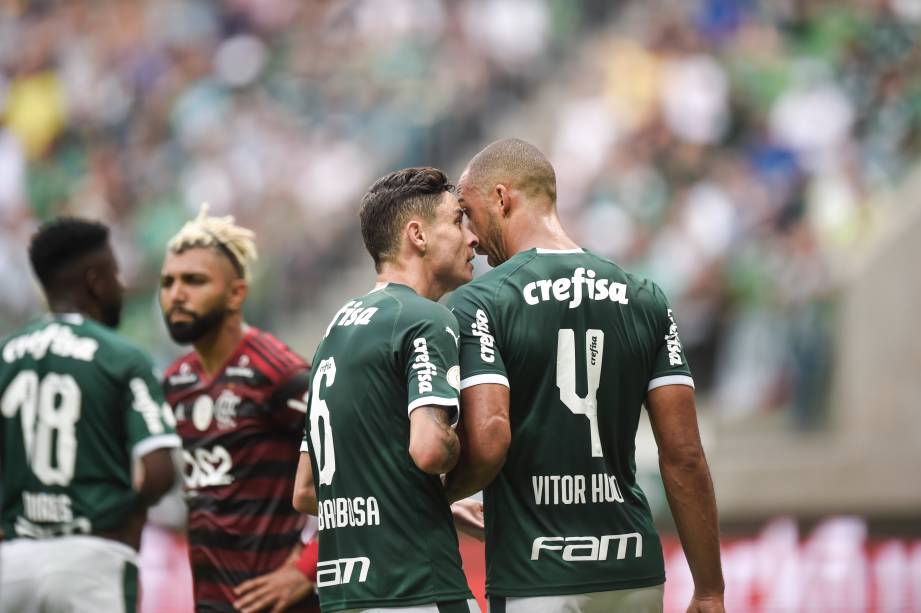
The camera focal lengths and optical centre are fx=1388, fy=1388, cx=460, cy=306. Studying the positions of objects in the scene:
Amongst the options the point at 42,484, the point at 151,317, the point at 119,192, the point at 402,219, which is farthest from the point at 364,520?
the point at 119,192

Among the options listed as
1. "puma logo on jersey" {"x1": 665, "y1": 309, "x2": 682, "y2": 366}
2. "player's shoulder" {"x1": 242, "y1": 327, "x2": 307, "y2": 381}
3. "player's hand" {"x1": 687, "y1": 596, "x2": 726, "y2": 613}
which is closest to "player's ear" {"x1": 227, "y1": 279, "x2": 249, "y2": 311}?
"player's shoulder" {"x1": 242, "y1": 327, "x2": 307, "y2": 381}

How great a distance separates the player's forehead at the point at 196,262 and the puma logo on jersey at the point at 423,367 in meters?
2.02

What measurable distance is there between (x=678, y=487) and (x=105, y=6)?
15577mm

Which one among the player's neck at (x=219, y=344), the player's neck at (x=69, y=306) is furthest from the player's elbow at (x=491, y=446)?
the player's neck at (x=69, y=306)

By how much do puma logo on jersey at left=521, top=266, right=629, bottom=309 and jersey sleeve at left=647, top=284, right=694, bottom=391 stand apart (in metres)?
0.16

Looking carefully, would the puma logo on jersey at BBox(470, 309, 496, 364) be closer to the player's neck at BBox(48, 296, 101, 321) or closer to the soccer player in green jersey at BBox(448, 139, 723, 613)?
the soccer player in green jersey at BBox(448, 139, 723, 613)

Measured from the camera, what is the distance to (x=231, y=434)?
5660 millimetres

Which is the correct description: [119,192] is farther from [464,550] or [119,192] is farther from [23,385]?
[23,385]

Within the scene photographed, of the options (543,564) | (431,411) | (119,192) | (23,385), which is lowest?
(543,564)

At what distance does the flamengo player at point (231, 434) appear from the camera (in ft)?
18.2

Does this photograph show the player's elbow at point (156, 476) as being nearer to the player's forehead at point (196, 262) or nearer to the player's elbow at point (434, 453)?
the player's forehead at point (196, 262)

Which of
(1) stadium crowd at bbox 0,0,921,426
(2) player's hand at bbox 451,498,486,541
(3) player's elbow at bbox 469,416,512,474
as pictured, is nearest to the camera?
(3) player's elbow at bbox 469,416,512,474

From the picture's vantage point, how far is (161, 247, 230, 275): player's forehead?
19.5 feet

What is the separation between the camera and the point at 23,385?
565 centimetres
